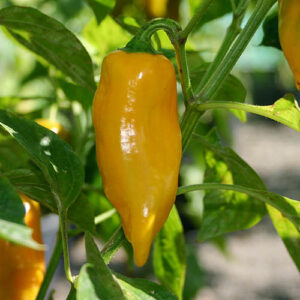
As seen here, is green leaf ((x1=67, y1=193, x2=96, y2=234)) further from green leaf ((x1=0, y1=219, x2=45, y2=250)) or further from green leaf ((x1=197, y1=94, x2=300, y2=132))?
green leaf ((x1=0, y1=219, x2=45, y2=250))

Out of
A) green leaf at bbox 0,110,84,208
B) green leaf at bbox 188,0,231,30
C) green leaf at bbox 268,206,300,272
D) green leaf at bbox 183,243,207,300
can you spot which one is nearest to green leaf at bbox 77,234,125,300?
green leaf at bbox 0,110,84,208

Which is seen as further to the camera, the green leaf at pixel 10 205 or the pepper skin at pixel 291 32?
the pepper skin at pixel 291 32

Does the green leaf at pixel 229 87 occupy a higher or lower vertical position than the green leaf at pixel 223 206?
higher

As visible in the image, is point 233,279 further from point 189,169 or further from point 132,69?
point 132,69

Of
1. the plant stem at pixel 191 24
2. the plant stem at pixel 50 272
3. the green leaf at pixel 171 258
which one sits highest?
the plant stem at pixel 191 24

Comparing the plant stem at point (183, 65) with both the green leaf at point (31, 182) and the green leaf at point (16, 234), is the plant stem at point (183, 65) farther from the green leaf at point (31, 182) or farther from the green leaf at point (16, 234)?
the green leaf at point (16, 234)

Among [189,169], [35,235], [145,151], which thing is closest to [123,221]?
[145,151]

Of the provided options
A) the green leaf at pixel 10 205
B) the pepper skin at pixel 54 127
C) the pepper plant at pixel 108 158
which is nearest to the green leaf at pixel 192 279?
the pepper plant at pixel 108 158
